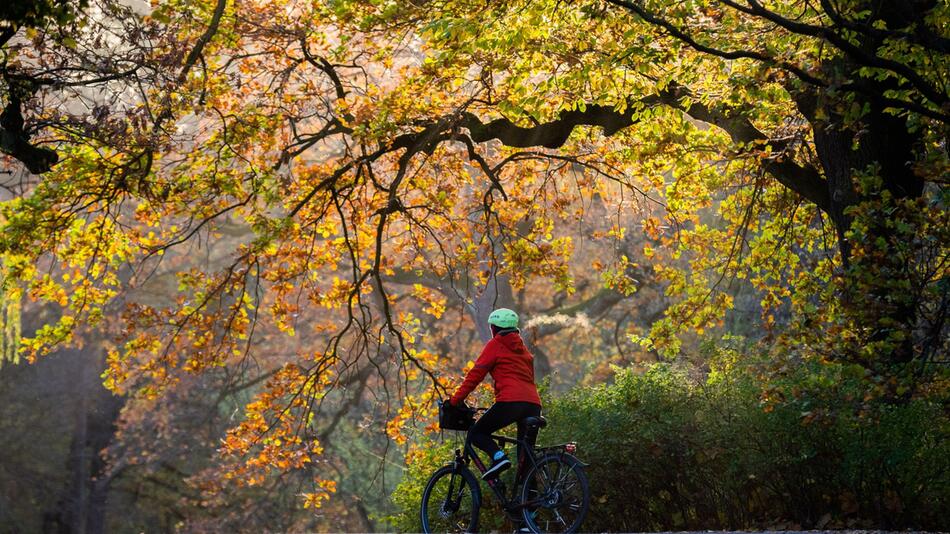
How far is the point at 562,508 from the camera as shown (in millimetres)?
9008

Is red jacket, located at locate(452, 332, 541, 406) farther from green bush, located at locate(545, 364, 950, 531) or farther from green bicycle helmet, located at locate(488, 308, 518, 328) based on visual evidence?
green bush, located at locate(545, 364, 950, 531)

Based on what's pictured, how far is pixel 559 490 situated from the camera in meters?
8.84

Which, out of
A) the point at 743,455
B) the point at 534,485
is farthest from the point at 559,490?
the point at 743,455

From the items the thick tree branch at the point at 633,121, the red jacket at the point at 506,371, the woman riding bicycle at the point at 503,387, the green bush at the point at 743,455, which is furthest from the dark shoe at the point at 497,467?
the thick tree branch at the point at 633,121

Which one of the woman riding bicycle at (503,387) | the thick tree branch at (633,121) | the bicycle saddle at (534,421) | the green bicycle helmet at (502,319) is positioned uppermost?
the thick tree branch at (633,121)

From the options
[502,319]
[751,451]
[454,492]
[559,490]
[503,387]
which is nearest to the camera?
[559,490]

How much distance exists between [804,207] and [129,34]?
952 centimetres

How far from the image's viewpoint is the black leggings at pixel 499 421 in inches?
358

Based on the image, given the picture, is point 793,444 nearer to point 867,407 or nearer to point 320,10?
point 867,407

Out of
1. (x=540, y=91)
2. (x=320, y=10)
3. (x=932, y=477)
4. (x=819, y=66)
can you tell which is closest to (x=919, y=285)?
(x=932, y=477)

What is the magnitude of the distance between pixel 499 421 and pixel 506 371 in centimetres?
40

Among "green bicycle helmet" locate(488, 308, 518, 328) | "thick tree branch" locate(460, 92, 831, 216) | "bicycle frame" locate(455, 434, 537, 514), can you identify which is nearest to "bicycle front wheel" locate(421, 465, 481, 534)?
"bicycle frame" locate(455, 434, 537, 514)

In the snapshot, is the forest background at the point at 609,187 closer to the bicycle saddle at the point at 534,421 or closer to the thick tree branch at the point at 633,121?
the thick tree branch at the point at 633,121

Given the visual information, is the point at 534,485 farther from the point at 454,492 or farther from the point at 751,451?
the point at 751,451
